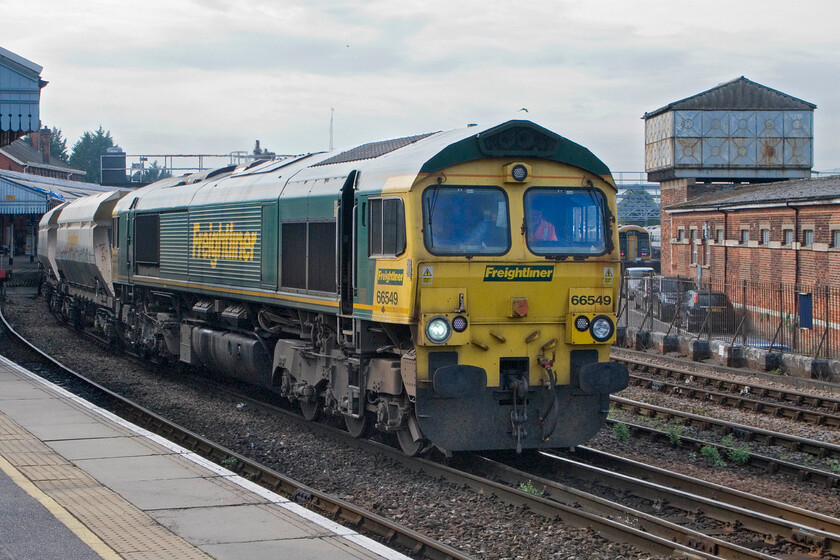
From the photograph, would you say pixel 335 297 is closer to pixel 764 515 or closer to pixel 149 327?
pixel 764 515

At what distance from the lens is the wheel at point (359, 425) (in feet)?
38.8

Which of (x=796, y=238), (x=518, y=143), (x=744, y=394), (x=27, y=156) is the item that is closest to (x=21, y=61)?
(x=518, y=143)

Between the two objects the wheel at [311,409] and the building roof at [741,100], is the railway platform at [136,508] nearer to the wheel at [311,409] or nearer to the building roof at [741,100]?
the wheel at [311,409]

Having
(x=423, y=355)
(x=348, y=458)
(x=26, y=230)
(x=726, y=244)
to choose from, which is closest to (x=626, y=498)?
(x=423, y=355)

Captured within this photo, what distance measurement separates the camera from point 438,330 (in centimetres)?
980

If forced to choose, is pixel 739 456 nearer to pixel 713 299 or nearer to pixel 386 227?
pixel 386 227

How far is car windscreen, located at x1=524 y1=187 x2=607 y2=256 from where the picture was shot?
1039 cm

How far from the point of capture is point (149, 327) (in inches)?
780

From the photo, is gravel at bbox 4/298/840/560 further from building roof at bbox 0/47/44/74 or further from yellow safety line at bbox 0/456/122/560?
building roof at bbox 0/47/44/74

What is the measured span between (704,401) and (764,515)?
8.61 m

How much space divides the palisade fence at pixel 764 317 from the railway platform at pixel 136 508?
14.9 meters

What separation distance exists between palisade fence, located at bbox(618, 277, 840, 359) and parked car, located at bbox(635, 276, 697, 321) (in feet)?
0.11

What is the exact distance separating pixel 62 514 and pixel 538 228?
5631 millimetres

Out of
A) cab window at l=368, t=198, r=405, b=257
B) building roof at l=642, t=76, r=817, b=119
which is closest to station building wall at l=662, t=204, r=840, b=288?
building roof at l=642, t=76, r=817, b=119
